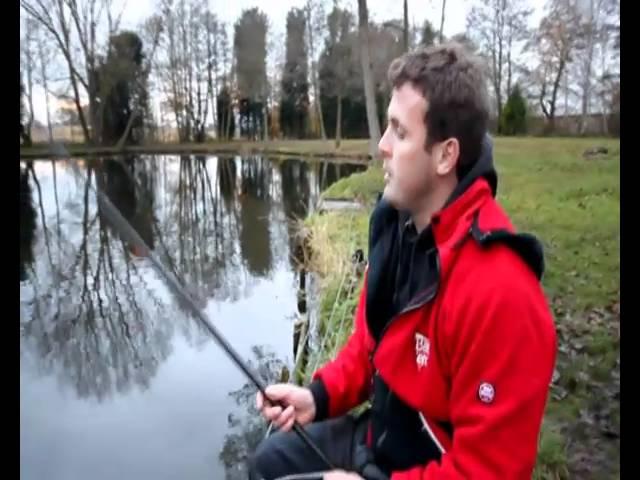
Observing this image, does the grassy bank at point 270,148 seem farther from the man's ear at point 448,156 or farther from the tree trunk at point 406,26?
the man's ear at point 448,156

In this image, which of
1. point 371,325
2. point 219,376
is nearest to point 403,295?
point 371,325

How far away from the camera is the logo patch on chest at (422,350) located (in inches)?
50.7

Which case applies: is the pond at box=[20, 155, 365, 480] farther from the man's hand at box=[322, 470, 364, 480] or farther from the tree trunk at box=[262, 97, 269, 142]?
the tree trunk at box=[262, 97, 269, 142]

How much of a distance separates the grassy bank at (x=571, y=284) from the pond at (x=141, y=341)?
0.70 meters

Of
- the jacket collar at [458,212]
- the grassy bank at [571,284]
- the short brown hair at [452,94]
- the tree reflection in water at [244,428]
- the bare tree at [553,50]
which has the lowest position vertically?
the tree reflection in water at [244,428]

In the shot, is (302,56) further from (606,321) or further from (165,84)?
(606,321)

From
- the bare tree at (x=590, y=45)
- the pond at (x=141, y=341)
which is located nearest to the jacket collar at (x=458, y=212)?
the pond at (x=141, y=341)

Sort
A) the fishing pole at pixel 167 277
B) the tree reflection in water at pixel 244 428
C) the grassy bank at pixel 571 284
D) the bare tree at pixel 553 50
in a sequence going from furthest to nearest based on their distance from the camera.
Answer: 1. the bare tree at pixel 553 50
2. the tree reflection in water at pixel 244 428
3. the grassy bank at pixel 571 284
4. the fishing pole at pixel 167 277

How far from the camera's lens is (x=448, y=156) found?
1.37 meters

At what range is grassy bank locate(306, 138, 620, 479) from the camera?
248 cm

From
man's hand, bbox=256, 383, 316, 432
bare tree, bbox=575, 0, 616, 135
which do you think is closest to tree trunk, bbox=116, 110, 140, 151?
bare tree, bbox=575, 0, 616, 135

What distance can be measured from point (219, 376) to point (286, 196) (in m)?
9.04

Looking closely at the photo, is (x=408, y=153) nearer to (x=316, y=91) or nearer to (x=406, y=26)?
(x=406, y=26)
